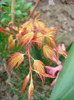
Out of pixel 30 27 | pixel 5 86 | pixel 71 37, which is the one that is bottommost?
pixel 5 86

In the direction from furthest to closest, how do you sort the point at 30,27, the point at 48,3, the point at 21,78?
the point at 48,3 < the point at 21,78 < the point at 30,27

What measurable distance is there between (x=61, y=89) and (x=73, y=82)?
1.5 inches

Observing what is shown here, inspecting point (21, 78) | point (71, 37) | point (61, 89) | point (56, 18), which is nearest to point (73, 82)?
point (61, 89)

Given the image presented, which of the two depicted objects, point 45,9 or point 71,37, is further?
point 45,9

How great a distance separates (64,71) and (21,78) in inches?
24.2

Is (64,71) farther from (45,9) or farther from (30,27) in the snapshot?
(45,9)

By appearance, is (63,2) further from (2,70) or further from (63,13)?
(2,70)

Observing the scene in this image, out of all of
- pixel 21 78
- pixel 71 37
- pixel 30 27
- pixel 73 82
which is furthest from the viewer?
pixel 71 37

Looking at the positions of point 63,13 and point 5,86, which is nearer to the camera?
point 5,86

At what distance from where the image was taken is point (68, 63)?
404mm

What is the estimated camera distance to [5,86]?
0.97 m

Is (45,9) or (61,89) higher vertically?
(61,89)

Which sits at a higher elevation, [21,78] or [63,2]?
[63,2]

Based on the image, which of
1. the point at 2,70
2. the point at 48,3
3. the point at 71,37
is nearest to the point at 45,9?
the point at 48,3
